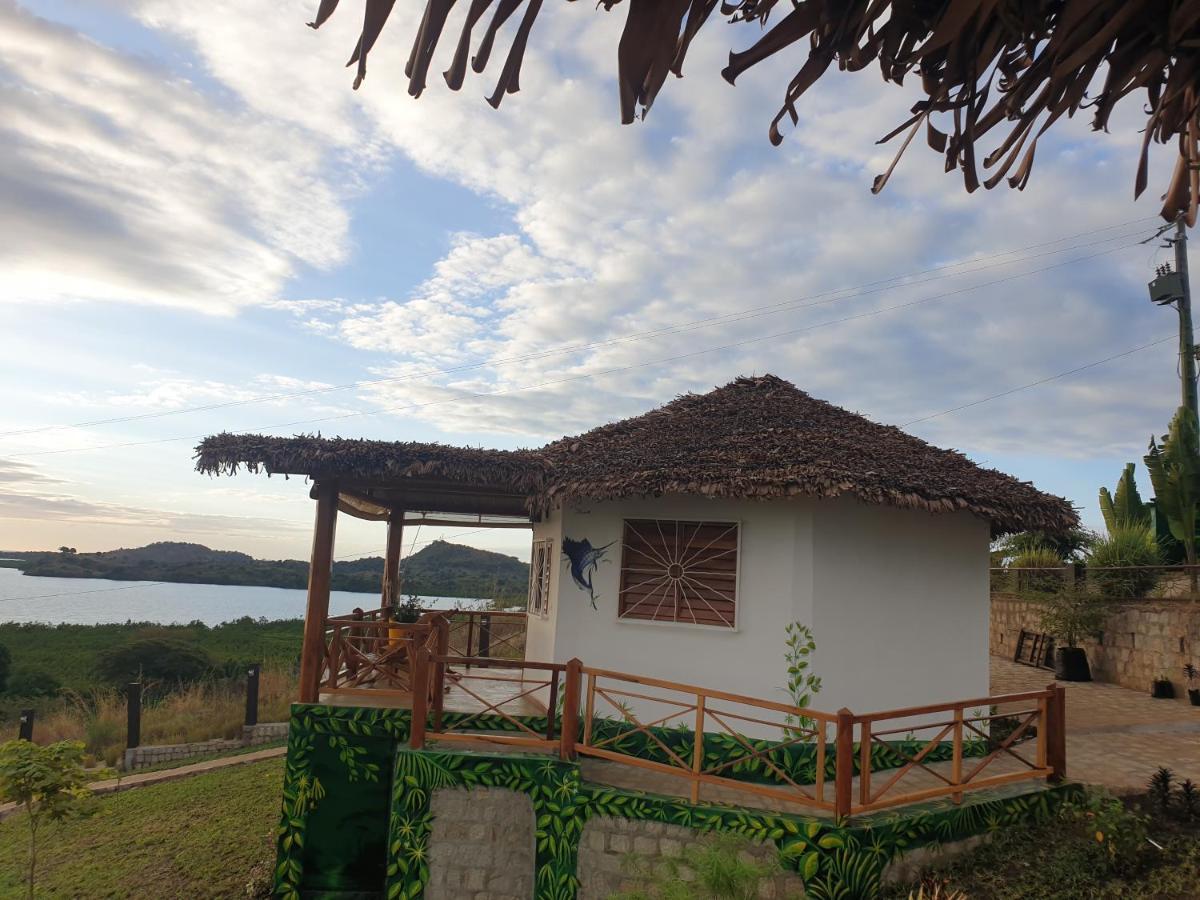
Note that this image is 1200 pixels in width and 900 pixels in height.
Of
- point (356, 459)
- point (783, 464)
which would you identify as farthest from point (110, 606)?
point (783, 464)

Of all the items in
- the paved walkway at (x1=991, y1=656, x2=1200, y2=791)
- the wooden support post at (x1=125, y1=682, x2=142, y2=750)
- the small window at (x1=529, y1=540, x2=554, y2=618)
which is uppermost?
the small window at (x1=529, y1=540, x2=554, y2=618)

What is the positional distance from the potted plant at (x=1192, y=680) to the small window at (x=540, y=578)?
9.67 m

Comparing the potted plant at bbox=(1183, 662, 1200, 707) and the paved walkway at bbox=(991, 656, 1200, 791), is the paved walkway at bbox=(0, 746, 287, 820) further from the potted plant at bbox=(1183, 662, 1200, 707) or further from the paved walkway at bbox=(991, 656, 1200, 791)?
the potted plant at bbox=(1183, 662, 1200, 707)

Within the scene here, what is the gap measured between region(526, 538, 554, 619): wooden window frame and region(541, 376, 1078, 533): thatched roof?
1.18 meters

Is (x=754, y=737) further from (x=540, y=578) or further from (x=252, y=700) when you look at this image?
(x=252, y=700)

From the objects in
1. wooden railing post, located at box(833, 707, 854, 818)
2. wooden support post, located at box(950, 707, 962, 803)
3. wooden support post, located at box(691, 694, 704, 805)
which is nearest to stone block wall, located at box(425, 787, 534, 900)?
wooden support post, located at box(691, 694, 704, 805)

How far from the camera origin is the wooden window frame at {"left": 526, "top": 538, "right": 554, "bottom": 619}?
31.1 ft

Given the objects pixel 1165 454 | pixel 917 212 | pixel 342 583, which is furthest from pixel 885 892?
pixel 342 583

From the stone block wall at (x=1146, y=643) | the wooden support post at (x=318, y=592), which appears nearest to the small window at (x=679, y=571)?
A: the wooden support post at (x=318, y=592)

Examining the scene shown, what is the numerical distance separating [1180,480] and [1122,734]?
21.8ft

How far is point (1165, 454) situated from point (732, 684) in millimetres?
11327

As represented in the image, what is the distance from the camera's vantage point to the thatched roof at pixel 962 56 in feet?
5.29

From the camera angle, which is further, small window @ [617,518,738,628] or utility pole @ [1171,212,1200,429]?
utility pole @ [1171,212,1200,429]

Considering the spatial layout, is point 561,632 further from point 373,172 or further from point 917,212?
point 917,212
